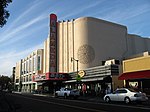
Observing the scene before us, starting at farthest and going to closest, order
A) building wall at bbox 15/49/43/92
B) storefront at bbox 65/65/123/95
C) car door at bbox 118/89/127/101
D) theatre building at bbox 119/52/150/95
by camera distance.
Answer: building wall at bbox 15/49/43/92 < storefront at bbox 65/65/123/95 < theatre building at bbox 119/52/150/95 < car door at bbox 118/89/127/101

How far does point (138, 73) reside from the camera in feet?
115

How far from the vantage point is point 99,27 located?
66750 mm

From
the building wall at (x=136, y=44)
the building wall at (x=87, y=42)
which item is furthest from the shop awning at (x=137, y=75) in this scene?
the building wall at (x=136, y=44)

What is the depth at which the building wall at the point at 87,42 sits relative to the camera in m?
62.6

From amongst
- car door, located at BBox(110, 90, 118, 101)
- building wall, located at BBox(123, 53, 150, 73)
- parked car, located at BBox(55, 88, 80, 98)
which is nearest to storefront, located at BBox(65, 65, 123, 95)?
parked car, located at BBox(55, 88, 80, 98)

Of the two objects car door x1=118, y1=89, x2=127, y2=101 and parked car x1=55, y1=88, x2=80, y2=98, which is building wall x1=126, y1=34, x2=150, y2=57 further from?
car door x1=118, y1=89, x2=127, y2=101

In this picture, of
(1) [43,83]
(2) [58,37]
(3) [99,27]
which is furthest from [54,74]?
(3) [99,27]

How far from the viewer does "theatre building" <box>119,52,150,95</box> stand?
113 ft

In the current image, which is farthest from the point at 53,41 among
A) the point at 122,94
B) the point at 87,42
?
the point at 122,94

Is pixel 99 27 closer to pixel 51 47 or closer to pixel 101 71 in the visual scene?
pixel 51 47

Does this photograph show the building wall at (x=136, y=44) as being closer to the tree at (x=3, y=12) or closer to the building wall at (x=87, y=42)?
the building wall at (x=87, y=42)

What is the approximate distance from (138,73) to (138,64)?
2.03 meters

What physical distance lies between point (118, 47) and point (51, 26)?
19.5 meters

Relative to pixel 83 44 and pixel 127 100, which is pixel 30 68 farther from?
pixel 127 100
